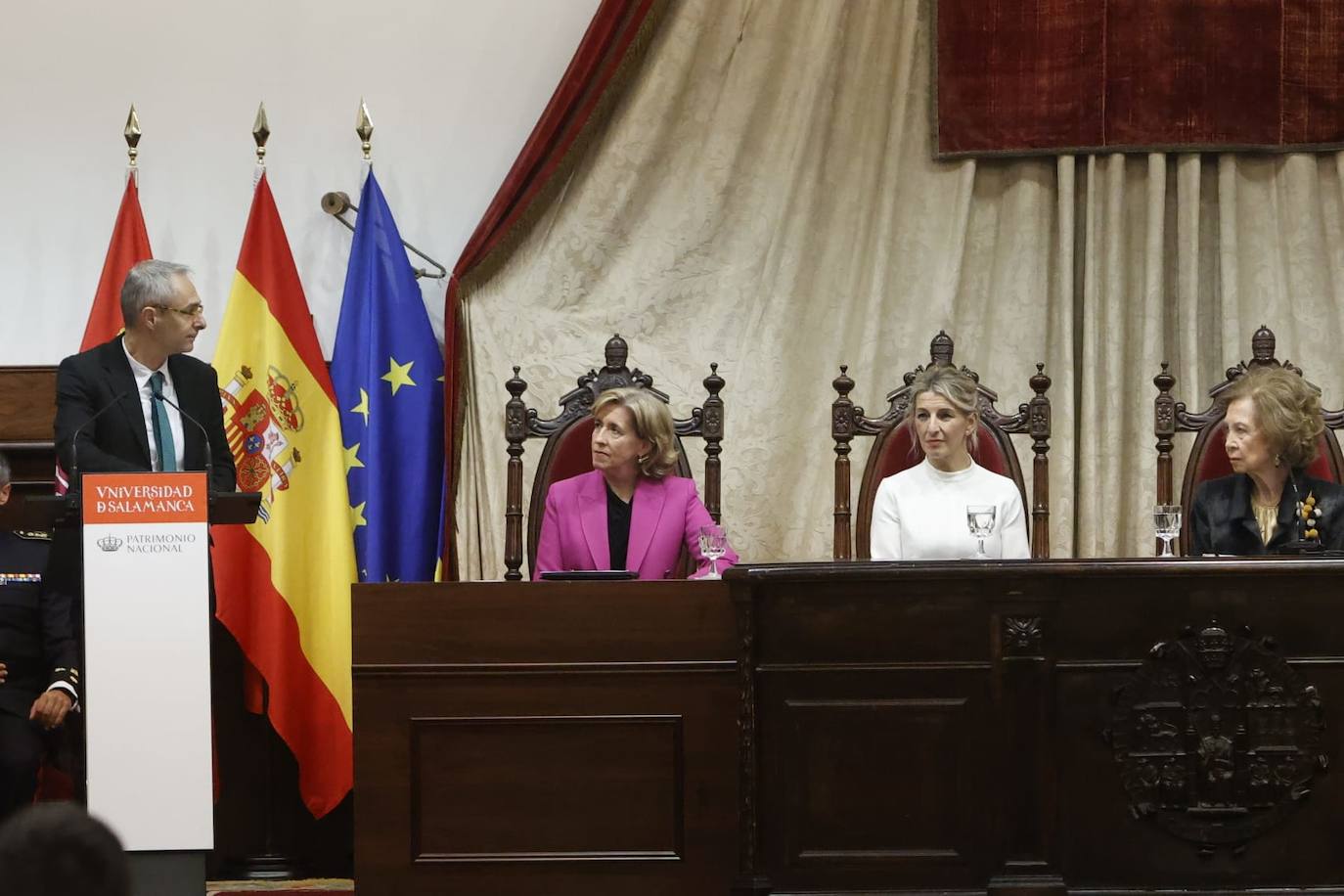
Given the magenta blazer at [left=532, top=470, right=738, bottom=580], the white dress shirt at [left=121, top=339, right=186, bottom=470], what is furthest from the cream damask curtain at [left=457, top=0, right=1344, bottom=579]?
the white dress shirt at [left=121, top=339, right=186, bottom=470]

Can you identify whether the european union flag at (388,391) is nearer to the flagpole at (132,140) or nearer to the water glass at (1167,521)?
the flagpole at (132,140)

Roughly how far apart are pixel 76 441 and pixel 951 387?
2.04 metres

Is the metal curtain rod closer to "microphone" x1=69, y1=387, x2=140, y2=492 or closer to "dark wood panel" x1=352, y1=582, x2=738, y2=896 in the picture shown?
"microphone" x1=69, y1=387, x2=140, y2=492

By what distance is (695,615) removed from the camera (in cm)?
321

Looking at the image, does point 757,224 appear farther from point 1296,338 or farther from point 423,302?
point 1296,338

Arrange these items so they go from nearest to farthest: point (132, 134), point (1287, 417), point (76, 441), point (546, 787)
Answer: point (546, 787) → point (76, 441) → point (1287, 417) → point (132, 134)

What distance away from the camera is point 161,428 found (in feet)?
12.1

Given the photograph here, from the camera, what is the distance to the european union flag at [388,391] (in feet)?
15.0

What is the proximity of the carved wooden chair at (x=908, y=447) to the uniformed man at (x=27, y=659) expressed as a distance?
199cm

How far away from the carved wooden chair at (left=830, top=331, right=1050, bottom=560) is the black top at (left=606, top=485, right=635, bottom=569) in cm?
57

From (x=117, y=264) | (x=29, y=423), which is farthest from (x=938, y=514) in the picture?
(x=29, y=423)

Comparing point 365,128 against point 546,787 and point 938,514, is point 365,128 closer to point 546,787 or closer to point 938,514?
point 938,514

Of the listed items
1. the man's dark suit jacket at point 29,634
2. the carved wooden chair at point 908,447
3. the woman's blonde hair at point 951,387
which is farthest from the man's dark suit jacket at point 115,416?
the woman's blonde hair at point 951,387

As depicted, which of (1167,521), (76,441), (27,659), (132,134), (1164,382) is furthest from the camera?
(132,134)
